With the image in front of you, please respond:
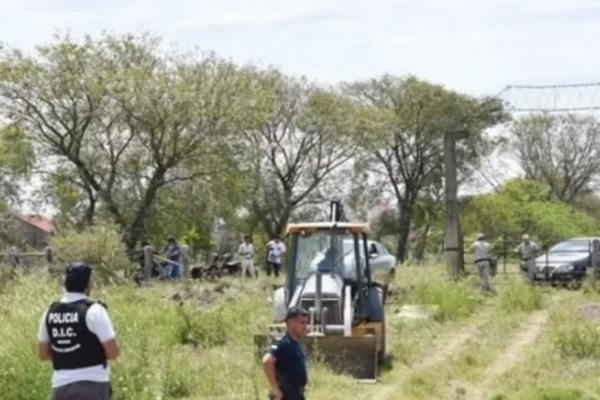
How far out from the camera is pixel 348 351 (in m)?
15.8

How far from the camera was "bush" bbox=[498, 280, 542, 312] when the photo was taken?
979 inches

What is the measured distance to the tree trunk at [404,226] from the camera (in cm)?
5569

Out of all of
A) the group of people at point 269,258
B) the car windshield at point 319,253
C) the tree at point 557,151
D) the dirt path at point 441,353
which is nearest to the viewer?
the dirt path at point 441,353

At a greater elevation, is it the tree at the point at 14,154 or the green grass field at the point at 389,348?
the tree at the point at 14,154

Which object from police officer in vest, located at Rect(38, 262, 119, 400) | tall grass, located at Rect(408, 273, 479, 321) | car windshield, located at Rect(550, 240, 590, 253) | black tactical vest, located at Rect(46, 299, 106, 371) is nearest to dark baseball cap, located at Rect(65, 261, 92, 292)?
police officer in vest, located at Rect(38, 262, 119, 400)

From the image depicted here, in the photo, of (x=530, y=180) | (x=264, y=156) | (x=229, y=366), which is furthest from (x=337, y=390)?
(x=530, y=180)

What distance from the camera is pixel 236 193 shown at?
43.4 m

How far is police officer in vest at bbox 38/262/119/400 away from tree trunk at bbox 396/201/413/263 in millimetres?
46533

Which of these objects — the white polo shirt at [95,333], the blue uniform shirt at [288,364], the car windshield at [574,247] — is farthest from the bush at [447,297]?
the white polo shirt at [95,333]

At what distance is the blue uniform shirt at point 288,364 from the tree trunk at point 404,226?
4518 centimetres

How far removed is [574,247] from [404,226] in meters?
24.0

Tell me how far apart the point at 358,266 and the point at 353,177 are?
37648 mm

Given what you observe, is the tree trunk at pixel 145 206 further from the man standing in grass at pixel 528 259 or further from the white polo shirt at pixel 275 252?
the man standing in grass at pixel 528 259

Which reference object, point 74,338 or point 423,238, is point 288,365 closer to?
point 74,338
